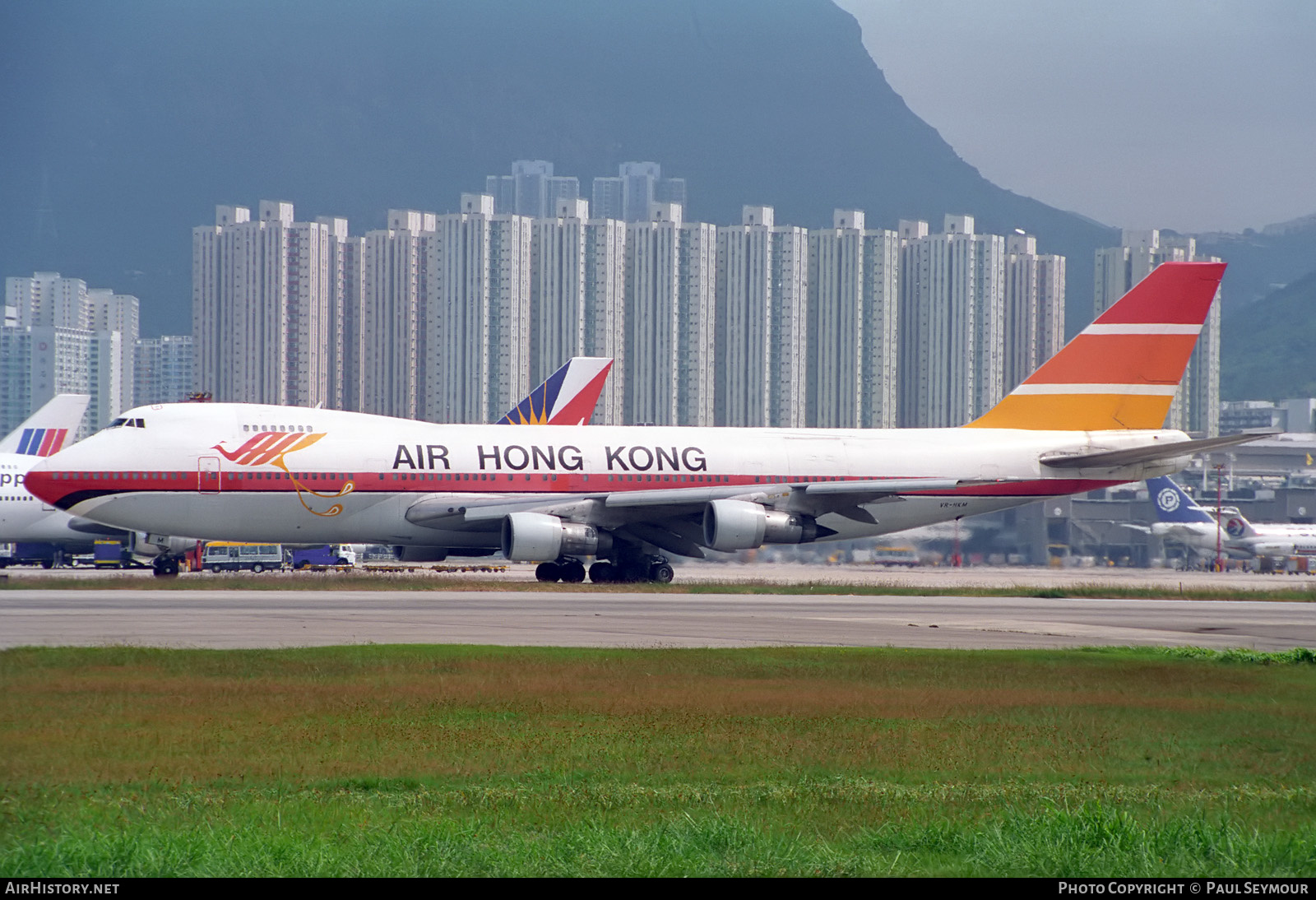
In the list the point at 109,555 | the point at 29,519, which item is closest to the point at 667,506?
the point at 29,519

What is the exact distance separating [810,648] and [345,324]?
14437 centimetres

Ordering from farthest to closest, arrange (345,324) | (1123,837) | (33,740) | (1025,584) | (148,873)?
(345,324)
(1025,584)
(33,740)
(1123,837)
(148,873)

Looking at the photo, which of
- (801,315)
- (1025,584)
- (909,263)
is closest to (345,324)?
(801,315)

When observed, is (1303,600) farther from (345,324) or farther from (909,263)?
(345,324)

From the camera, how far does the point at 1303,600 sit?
35.5 metres

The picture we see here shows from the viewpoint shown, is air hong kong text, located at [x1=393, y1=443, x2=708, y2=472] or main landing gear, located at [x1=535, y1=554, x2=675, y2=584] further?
main landing gear, located at [x1=535, y1=554, x2=675, y2=584]

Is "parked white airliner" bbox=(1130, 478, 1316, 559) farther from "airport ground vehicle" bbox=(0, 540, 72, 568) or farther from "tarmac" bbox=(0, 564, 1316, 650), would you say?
"airport ground vehicle" bbox=(0, 540, 72, 568)

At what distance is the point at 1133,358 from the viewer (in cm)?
4256

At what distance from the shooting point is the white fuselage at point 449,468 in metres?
34.8

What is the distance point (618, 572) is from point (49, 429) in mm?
40515

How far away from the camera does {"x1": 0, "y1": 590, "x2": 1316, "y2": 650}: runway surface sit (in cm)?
2058

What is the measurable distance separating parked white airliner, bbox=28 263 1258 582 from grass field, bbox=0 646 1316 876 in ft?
60.9

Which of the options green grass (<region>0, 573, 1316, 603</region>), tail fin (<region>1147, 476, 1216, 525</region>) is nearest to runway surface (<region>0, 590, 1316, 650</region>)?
green grass (<region>0, 573, 1316, 603</region>)

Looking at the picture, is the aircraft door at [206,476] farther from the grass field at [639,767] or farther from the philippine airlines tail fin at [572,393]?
the philippine airlines tail fin at [572,393]
